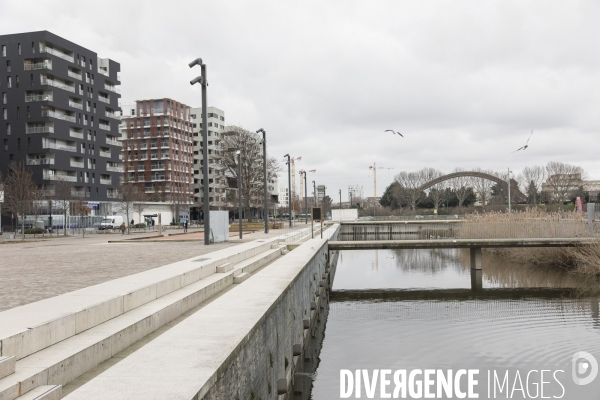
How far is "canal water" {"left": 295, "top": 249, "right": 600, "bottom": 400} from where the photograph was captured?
10492 mm

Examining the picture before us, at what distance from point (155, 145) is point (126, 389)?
102 metres

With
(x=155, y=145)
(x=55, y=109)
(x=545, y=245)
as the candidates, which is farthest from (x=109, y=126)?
(x=545, y=245)

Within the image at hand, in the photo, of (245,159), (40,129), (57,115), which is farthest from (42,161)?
(245,159)

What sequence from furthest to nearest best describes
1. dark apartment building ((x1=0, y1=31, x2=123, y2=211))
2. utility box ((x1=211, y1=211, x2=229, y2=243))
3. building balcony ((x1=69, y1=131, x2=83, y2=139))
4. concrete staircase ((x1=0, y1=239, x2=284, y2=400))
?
1. building balcony ((x1=69, y1=131, x2=83, y2=139))
2. dark apartment building ((x1=0, y1=31, x2=123, y2=211))
3. utility box ((x1=211, y1=211, x2=229, y2=243))
4. concrete staircase ((x1=0, y1=239, x2=284, y2=400))

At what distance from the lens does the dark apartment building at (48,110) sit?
6738cm

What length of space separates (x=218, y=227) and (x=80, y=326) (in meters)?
18.4

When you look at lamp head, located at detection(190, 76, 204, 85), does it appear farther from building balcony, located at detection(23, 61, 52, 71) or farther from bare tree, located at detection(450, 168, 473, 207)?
bare tree, located at detection(450, 168, 473, 207)

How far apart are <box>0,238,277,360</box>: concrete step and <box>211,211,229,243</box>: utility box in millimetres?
14131

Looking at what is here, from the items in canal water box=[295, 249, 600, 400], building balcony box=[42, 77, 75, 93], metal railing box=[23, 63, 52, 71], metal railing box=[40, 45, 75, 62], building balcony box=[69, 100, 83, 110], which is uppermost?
metal railing box=[40, 45, 75, 62]

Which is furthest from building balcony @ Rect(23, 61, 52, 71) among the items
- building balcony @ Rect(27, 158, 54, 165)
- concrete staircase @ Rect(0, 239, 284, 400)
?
concrete staircase @ Rect(0, 239, 284, 400)

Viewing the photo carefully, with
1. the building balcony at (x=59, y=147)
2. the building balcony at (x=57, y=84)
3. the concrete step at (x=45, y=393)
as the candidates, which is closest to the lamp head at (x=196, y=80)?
the concrete step at (x=45, y=393)

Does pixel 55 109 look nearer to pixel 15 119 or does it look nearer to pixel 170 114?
pixel 15 119

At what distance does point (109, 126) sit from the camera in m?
79.4

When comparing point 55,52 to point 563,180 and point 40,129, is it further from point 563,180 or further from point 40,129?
point 563,180
